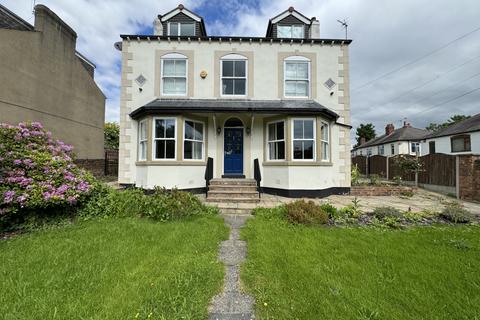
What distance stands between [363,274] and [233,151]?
728 cm

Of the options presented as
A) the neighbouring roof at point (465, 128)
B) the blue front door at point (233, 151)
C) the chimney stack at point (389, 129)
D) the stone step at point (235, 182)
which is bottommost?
the stone step at point (235, 182)

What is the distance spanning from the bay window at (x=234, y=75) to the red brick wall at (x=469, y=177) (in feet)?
31.5

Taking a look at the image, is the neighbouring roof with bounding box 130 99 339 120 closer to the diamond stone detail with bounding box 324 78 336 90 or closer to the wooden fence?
the diamond stone detail with bounding box 324 78 336 90

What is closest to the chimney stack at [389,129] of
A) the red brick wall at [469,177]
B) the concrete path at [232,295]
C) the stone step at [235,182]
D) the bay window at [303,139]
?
the red brick wall at [469,177]

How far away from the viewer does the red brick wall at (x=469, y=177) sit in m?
8.08

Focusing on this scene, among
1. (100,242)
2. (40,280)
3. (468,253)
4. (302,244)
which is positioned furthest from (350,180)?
(40,280)

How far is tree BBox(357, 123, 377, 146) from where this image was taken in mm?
46531

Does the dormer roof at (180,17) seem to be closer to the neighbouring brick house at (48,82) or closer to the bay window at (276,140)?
the bay window at (276,140)

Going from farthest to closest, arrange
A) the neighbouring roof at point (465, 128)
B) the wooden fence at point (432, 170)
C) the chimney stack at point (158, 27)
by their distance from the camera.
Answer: the neighbouring roof at point (465, 128), the chimney stack at point (158, 27), the wooden fence at point (432, 170)

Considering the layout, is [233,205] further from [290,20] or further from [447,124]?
[447,124]

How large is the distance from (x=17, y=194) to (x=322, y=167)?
935 cm

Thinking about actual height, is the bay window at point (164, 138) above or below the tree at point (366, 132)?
below

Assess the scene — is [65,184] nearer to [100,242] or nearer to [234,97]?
[100,242]

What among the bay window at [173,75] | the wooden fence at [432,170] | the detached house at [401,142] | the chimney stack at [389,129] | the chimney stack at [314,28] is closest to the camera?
the wooden fence at [432,170]
